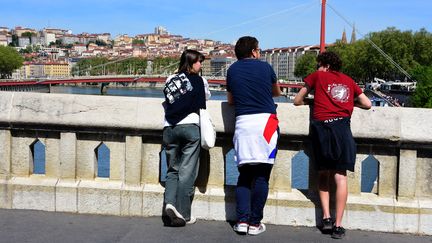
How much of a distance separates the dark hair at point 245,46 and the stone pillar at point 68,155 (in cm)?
150

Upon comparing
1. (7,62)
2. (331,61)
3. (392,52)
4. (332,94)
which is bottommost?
(332,94)

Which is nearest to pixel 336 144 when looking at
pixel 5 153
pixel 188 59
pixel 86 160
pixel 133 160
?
pixel 188 59

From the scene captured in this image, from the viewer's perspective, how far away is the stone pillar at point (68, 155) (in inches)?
194

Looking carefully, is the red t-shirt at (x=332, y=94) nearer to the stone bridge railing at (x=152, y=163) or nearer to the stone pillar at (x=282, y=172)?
the stone bridge railing at (x=152, y=163)

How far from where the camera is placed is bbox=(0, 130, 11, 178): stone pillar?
501 cm

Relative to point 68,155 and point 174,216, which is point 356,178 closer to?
point 174,216

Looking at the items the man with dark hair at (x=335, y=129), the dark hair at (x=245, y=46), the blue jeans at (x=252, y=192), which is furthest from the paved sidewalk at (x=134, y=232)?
the dark hair at (x=245, y=46)

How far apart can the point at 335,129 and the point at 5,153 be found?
8.84 feet

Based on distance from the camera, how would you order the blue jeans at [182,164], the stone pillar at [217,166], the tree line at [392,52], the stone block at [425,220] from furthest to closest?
the tree line at [392,52] → the stone pillar at [217,166] → the blue jeans at [182,164] → the stone block at [425,220]

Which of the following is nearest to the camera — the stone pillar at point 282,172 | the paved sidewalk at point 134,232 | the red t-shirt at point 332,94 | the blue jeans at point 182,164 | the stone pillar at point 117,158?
the paved sidewalk at point 134,232

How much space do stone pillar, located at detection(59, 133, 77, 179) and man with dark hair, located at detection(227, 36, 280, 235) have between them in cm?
138

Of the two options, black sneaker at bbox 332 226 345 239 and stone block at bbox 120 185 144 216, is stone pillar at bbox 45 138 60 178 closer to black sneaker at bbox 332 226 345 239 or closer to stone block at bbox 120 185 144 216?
stone block at bbox 120 185 144 216

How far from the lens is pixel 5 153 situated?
505cm

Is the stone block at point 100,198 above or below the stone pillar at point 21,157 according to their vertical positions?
below
